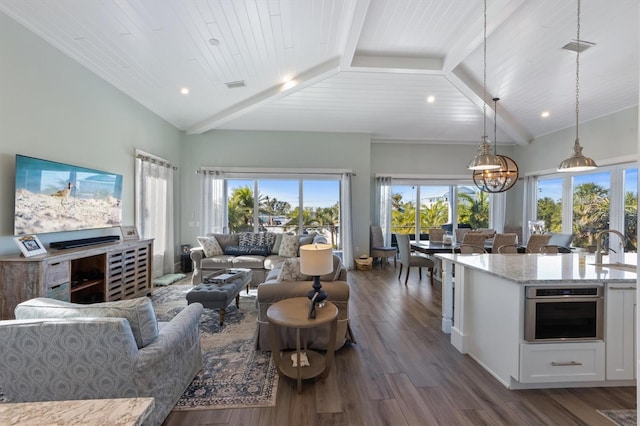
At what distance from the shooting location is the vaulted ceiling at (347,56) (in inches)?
120

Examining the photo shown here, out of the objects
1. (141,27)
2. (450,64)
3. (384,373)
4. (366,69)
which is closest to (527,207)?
(450,64)

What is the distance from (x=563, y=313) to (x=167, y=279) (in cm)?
566

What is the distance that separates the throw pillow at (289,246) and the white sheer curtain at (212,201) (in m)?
2.01

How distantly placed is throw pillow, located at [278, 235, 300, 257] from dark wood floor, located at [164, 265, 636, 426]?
2702mm

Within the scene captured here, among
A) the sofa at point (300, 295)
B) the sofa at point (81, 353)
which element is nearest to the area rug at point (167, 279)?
the sofa at point (300, 295)

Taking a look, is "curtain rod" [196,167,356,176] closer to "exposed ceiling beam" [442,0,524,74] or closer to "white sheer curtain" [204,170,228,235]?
"white sheer curtain" [204,170,228,235]

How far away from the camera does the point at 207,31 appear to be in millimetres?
3270

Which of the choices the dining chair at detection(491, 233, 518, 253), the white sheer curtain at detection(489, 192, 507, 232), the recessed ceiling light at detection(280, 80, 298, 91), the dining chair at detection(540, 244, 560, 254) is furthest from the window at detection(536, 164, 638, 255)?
the recessed ceiling light at detection(280, 80, 298, 91)

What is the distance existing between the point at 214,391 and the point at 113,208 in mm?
3355

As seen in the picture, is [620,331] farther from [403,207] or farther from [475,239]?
[403,207]

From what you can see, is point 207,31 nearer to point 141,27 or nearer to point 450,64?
point 141,27

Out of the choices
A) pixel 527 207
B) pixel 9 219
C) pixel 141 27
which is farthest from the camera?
pixel 527 207

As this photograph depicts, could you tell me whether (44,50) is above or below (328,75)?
below

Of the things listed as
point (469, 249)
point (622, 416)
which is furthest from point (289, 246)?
point (622, 416)
